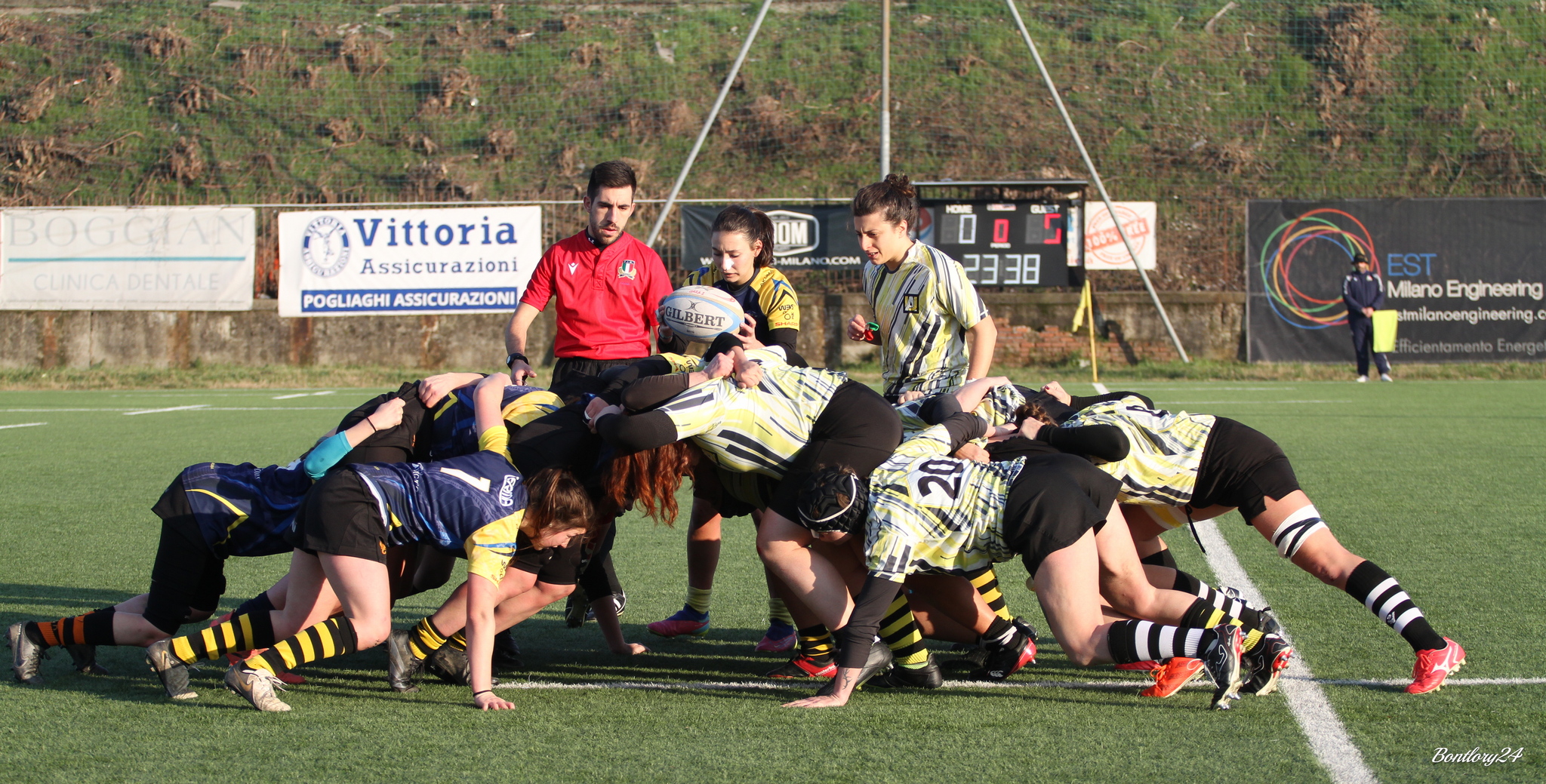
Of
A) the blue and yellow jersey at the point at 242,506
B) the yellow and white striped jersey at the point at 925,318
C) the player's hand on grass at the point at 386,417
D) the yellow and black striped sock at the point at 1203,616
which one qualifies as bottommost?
the yellow and black striped sock at the point at 1203,616

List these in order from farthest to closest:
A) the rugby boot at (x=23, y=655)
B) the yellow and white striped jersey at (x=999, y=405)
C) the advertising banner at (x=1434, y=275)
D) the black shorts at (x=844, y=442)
A: 1. the advertising banner at (x=1434, y=275)
2. the yellow and white striped jersey at (x=999, y=405)
3. the rugby boot at (x=23, y=655)
4. the black shorts at (x=844, y=442)

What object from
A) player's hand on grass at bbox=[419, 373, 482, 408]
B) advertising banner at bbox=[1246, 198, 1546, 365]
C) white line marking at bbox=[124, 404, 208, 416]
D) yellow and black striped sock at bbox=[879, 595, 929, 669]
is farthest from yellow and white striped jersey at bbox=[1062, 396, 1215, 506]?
advertising banner at bbox=[1246, 198, 1546, 365]

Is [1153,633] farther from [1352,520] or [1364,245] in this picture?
[1364,245]

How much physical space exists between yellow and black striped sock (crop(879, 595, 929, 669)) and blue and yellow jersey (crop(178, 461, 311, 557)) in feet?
6.12

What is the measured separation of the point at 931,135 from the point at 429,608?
16724 millimetres

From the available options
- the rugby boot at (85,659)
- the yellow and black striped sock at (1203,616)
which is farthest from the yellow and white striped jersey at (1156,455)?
the rugby boot at (85,659)

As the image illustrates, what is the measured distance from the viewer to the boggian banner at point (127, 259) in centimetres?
1644

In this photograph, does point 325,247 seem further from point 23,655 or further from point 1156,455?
point 1156,455

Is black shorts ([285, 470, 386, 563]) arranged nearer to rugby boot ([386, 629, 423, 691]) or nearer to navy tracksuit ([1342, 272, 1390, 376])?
rugby boot ([386, 629, 423, 691])

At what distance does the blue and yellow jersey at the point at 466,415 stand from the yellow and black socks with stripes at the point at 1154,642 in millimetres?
1877

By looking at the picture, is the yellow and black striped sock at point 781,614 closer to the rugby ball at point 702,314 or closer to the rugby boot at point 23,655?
the rugby ball at point 702,314

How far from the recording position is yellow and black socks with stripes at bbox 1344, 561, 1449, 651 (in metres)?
3.65

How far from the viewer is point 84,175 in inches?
813

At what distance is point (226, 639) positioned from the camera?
3727 mm
